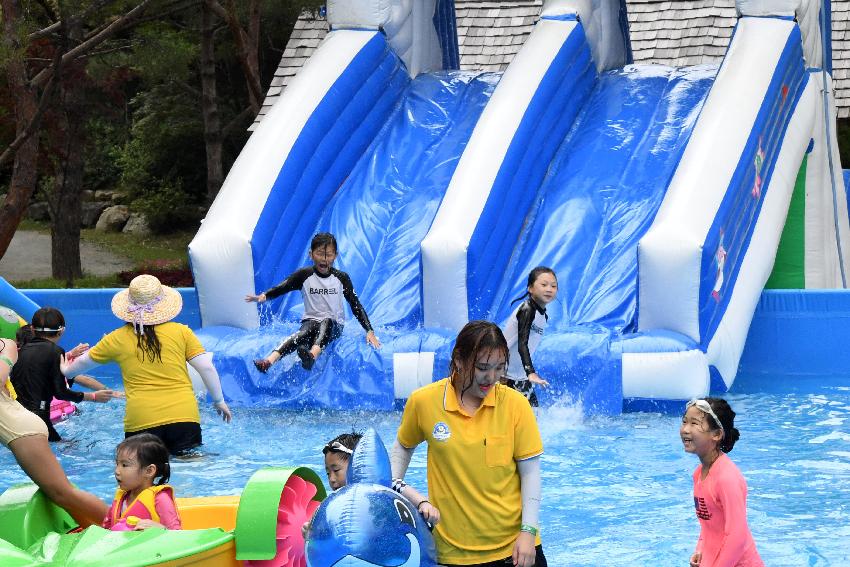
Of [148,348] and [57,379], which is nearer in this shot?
[148,348]

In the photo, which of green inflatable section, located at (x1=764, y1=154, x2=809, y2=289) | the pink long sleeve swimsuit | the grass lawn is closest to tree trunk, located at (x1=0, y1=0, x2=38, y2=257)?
the grass lawn

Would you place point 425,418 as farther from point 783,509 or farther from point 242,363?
point 242,363

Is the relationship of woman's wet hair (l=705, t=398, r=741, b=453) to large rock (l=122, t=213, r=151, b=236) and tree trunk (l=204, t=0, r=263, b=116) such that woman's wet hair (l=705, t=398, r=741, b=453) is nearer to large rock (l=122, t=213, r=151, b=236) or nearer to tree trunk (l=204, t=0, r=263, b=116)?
tree trunk (l=204, t=0, r=263, b=116)

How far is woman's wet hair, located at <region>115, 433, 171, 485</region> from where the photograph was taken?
3.96 m

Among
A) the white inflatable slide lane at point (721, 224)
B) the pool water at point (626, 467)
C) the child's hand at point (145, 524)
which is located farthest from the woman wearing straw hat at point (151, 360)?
the white inflatable slide lane at point (721, 224)

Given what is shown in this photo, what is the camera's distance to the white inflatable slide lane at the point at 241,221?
805 cm

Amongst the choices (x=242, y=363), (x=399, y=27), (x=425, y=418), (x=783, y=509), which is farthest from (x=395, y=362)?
(x=425, y=418)

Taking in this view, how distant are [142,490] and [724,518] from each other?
5.51 feet

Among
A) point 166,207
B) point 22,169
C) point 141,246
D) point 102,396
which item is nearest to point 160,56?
point 22,169

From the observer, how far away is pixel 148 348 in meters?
5.83

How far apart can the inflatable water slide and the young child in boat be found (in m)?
3.57

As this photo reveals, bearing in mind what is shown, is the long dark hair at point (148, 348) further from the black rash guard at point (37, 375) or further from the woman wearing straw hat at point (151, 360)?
the black rash guard at point (37, 375)

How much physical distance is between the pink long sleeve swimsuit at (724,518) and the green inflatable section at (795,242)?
6785 millimetres

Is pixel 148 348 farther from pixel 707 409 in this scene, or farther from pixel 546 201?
pixel 546 201
